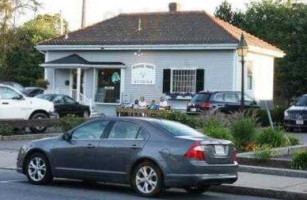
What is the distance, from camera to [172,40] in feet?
120

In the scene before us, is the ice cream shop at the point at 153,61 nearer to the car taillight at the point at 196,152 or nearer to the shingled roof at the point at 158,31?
the shingled roof at the point at 158,31

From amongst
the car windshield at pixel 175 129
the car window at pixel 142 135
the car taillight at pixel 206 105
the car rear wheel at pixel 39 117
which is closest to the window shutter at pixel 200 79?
the car taillight at pixel 206 105

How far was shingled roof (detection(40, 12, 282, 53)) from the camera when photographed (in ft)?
119

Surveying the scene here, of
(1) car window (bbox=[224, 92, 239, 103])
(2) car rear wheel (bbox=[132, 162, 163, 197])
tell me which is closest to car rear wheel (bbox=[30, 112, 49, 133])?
(1) car window (bbox=[224, 92, 239, 103])

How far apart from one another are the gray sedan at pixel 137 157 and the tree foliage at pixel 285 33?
34.6 metres

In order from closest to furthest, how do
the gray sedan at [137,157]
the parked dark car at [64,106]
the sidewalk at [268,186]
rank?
the gray sedan at [137,157], the sidewalk at [268,186], the parked dark car at [64,106]

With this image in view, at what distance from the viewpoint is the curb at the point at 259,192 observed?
42.4ft

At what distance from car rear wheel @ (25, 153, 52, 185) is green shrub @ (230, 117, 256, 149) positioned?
6.60 metres

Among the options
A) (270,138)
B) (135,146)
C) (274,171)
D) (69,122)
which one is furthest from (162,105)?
(135,146)

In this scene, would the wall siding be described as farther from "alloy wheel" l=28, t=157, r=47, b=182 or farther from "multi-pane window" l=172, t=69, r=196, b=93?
"alloy wheel" l=28, t=157, r=47, b=182

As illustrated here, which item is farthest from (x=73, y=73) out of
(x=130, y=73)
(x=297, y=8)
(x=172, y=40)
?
(x=297, y=8)

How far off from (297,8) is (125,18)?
15084mm

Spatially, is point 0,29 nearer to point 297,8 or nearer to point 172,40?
point 172,40

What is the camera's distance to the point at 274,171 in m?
15.6
